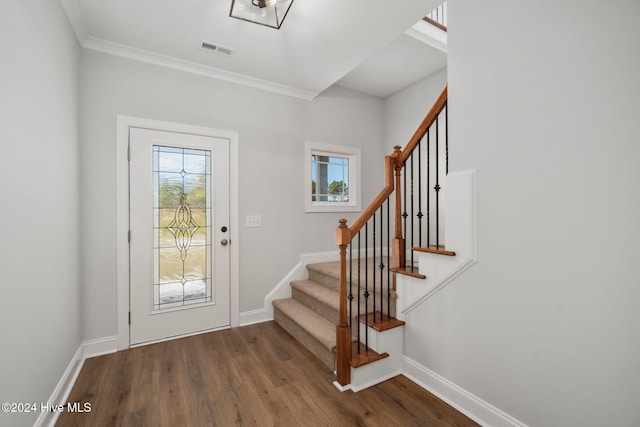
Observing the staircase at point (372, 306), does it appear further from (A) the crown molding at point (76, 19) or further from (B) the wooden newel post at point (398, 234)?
(A) the crown molding at point (76, 19)

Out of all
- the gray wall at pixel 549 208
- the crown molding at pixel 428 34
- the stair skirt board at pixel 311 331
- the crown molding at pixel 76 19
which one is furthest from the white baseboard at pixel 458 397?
the crown molding at pixel 76 19

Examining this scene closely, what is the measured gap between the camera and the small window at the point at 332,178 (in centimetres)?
366

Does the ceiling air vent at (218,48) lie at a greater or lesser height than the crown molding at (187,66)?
greater

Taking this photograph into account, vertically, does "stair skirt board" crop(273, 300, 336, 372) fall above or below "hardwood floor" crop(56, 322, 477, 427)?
above

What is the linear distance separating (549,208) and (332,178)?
2.71 meters

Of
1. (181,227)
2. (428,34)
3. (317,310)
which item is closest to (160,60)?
(181,227)

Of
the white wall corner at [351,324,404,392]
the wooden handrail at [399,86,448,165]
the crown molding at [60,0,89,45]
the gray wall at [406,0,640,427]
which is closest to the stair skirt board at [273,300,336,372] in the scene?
the white wall corner at [351,324,404,392]

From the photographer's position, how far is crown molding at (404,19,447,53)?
274 centimetres

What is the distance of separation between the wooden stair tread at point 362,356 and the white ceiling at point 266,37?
97.9 inches

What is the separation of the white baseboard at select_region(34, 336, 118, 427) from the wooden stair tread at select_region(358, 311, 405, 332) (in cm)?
201

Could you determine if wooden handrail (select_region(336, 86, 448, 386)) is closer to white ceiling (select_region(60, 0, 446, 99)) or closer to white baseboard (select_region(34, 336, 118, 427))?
white ceiling (select_region(60, 0, 446, 99))

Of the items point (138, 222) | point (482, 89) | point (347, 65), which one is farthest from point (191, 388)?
point (347, 65)

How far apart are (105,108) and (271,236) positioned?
78.4 inches

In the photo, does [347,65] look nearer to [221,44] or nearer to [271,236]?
[221,44]
